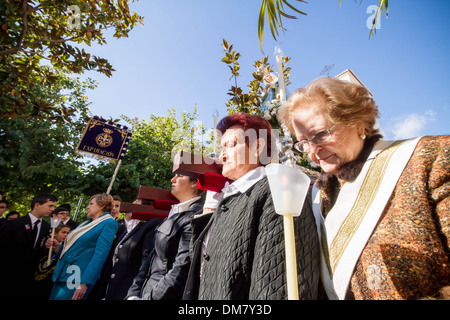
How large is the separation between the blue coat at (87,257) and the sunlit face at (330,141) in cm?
371

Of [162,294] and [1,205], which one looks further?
[1,205]

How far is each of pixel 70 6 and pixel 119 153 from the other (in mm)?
6351

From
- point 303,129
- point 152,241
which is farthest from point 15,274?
point 303,129

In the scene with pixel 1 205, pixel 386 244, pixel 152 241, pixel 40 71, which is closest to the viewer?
pixel 386 244

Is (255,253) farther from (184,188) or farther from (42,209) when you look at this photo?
(42,209)

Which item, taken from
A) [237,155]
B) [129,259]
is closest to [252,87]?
[237,155]

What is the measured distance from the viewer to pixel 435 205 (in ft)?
3.17

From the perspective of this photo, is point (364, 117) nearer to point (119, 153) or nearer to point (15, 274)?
point (15, 274)

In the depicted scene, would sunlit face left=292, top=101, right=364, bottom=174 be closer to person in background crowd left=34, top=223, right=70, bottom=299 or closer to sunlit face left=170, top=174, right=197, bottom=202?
sunlit face left=170, top=174, right=197, bottom=202

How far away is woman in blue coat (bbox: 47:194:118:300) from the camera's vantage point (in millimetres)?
3559

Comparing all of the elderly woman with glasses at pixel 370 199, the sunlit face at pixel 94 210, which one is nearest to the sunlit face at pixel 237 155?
the elderly woman with glasses at pixel 370 199

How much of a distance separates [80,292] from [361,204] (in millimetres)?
3942

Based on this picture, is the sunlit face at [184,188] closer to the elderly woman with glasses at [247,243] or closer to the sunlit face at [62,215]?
the elderly woman with glasses at [247,243]

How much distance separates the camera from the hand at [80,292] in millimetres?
3441
